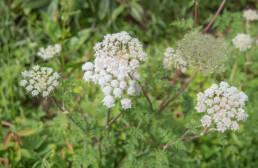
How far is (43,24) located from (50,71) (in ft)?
11.5

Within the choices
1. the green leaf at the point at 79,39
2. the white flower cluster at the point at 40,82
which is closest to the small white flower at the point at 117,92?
the white flower cluster at the point at 40,82

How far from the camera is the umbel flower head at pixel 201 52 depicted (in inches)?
95.1

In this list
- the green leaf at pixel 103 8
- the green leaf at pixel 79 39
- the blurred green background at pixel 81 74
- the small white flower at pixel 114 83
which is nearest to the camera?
the small white flower at pixel 114 83

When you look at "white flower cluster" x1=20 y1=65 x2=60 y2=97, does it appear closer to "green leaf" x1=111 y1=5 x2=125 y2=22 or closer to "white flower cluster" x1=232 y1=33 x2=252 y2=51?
"white flower cluster" x1=232 y1=33 x2=252 y2=51

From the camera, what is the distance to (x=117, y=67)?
7.07 ft

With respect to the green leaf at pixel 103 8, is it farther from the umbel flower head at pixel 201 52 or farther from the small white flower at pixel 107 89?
the small white flower at pixel 107 89

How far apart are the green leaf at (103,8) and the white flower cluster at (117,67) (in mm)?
3507

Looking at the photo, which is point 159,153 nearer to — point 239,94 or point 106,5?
point 239,94

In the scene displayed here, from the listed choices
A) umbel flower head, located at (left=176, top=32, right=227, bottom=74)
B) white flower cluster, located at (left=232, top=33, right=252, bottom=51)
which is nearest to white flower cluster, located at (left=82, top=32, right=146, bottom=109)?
umbel flower head, located at (left=176, top=32, right=227, bottom=74)

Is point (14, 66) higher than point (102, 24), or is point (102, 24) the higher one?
point (102, 24)

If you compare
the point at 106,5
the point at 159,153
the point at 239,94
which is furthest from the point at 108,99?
the point at 106,5

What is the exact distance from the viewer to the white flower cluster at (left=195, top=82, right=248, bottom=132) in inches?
87.4

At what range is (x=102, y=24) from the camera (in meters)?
5.86

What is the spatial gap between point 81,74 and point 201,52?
8.11 ft
